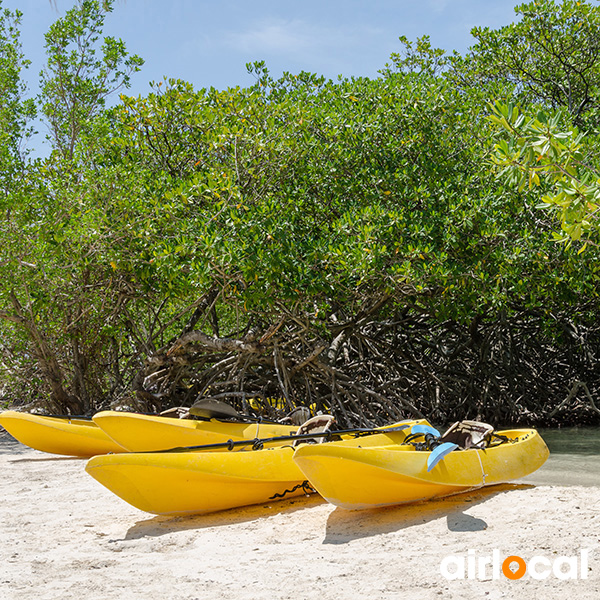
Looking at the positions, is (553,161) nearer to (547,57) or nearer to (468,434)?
(468,434)

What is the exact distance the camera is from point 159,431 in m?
6.27

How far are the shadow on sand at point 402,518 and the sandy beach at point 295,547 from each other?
0.04ft

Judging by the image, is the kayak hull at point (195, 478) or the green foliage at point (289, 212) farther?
the green foliage at point (289, 212)

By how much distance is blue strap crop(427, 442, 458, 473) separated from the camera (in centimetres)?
415

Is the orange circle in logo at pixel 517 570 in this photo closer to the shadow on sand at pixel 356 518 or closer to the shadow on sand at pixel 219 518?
the shadow on sand at pixel 356 518

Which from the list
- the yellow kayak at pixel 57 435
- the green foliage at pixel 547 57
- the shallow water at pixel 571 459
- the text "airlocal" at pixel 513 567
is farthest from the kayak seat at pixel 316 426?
the green foliage at pixel 547 57

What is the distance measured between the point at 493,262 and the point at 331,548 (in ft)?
14.2

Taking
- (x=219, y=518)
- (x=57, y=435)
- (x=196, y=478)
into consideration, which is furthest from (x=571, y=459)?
(x=57, y=435)

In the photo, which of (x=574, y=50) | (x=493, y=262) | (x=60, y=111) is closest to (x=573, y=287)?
(x=493, y=262)

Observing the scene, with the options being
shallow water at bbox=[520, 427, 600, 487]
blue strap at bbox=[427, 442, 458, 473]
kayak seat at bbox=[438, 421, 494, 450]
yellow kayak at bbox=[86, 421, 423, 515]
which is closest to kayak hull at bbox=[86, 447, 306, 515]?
yellow kayak at bbox=[86, 421, 423, 515]

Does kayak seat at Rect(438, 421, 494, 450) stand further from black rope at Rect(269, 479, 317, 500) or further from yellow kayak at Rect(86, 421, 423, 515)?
yellow kayak at Rect(86, 421, 423, 515)

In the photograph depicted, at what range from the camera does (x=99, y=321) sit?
31.9 feet

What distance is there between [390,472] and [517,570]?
1097 mm

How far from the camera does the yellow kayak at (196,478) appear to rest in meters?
4.22
